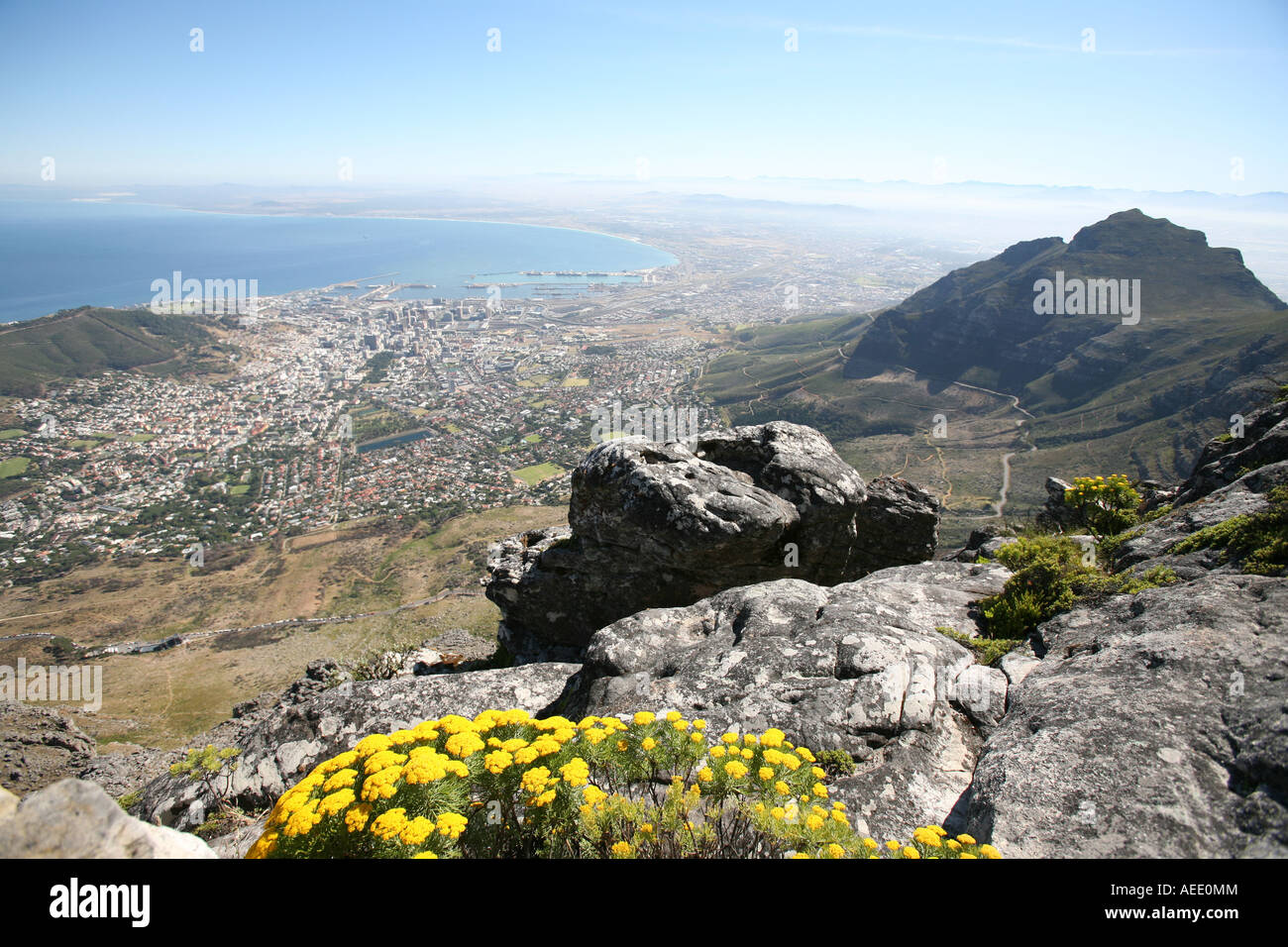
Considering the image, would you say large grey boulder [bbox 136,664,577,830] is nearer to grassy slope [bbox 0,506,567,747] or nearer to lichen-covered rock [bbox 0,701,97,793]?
lichen-covered rock [bbox 0,701,97,793]

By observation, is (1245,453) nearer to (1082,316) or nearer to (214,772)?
(214,772)

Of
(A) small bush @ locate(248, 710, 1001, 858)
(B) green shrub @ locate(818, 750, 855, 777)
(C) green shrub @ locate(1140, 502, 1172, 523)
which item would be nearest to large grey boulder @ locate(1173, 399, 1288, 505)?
(C) green shrub @ locate(1140, 502, 1172, 523)

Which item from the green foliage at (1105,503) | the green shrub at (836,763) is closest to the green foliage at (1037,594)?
the green shrub at (836,763)

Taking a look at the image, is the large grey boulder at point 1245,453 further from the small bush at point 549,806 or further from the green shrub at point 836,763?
the small bush at point 549,806

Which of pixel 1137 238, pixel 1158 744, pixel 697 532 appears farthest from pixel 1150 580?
pixel 1137 238

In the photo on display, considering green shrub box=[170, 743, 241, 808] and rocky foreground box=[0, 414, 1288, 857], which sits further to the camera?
green shrub box=[170, 743, 241, 808]
